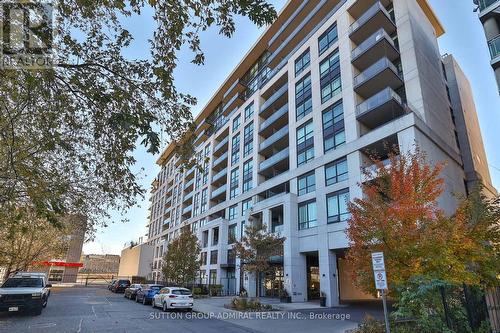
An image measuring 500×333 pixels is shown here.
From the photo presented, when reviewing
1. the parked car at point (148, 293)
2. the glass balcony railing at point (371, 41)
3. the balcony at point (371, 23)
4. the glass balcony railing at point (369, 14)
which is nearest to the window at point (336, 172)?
the glass balcony railing at point (371, 41)

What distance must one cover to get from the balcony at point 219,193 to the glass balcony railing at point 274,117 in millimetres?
12967

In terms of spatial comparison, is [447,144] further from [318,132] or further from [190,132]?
[190,132]

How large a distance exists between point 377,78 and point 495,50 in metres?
8.79

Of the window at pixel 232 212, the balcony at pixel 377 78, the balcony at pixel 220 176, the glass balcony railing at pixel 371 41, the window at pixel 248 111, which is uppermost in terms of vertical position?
the window at pixel 248 111

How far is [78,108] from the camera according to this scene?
303 inches

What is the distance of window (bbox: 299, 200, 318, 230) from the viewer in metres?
29.8

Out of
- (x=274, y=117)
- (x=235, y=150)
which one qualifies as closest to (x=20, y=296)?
(x=274, y=117)

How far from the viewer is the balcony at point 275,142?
37.3 m

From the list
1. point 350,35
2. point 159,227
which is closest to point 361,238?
point 350,35

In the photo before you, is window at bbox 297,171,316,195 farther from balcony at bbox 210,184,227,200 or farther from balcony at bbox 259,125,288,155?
balcony at bbox 210,184,227,200

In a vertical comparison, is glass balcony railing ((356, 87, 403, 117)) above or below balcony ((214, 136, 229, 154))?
below

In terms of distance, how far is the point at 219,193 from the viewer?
5053 centimetres

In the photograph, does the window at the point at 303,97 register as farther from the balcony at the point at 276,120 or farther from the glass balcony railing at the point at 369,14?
the glass balcony railing at the point at 369,14

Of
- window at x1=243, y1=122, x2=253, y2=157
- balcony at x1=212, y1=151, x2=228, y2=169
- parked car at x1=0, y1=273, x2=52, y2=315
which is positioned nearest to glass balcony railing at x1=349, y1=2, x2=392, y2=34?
window at x1=243, y1=122, x2=253, y2=157
